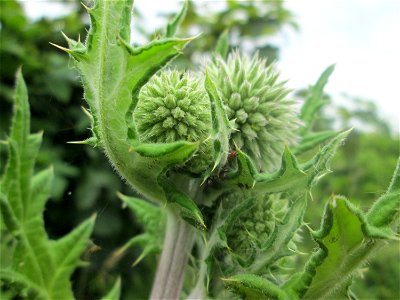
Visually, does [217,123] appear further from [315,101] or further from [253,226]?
[315,101]

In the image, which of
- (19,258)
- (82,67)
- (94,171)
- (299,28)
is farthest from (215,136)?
(299,28)

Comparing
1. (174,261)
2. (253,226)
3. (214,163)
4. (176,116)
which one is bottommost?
(174,261)

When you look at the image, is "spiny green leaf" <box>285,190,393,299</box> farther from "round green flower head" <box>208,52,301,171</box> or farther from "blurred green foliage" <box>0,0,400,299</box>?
"blurred green foliage" <box>0,0,400,299</box>

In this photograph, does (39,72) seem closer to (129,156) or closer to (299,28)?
(299,28)

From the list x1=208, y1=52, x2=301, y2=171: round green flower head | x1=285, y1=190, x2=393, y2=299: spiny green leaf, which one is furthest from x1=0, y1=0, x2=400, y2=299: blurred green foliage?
x1=285, y1=190, x2=393, y2=299: spiny green leaf

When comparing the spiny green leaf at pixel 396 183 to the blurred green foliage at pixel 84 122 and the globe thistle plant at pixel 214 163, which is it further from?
the blurred green foliage at pixel 84 122

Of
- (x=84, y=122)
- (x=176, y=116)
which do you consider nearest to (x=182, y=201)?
(x=176, y=116)
